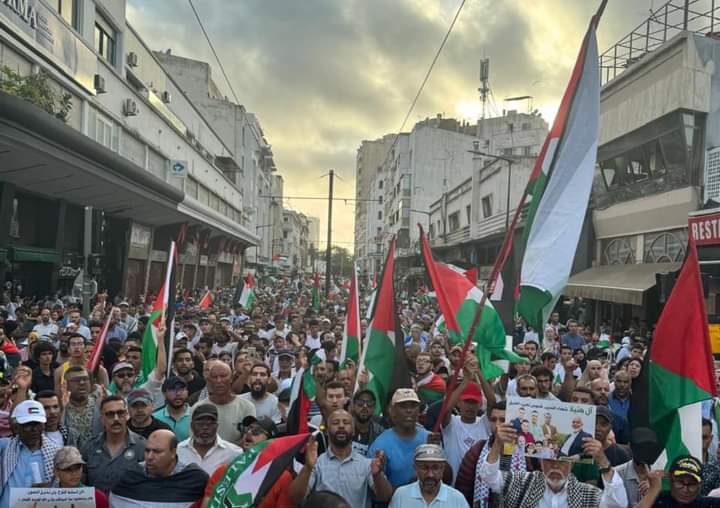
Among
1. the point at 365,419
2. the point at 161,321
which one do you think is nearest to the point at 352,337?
the point at 161,321

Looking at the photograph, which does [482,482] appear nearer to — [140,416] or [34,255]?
[140,416]

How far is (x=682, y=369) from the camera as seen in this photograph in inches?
183

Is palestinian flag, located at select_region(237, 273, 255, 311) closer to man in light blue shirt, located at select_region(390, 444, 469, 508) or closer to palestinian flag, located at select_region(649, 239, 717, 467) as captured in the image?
palestinian flag, located at select_region(649, 239, 717, 467)

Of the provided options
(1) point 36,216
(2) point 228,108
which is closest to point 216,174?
(2) point 228,108

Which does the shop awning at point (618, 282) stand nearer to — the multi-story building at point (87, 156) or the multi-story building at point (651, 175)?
the multi-story building at point (651, 175)

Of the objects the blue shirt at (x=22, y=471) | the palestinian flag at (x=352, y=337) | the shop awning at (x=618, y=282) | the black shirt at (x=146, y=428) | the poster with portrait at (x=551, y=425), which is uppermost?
the shop awning at (x=618, y=282)

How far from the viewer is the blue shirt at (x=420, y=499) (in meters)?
3.62

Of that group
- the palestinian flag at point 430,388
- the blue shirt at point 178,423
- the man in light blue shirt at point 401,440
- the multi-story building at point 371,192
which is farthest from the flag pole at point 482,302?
the multi-story building at point 371,192

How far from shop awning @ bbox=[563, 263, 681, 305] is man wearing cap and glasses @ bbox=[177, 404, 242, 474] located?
46.4 ft

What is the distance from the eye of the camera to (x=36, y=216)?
17.8 m

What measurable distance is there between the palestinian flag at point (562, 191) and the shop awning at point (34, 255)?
46.1 feet

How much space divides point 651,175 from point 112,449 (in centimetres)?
1806

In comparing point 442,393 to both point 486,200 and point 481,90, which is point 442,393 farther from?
point 481,90

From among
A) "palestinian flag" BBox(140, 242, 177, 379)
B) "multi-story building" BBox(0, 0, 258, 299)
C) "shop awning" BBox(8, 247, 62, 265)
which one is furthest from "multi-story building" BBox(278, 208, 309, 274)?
"palestinian flag" BBox(140, 242, 177, 379)
